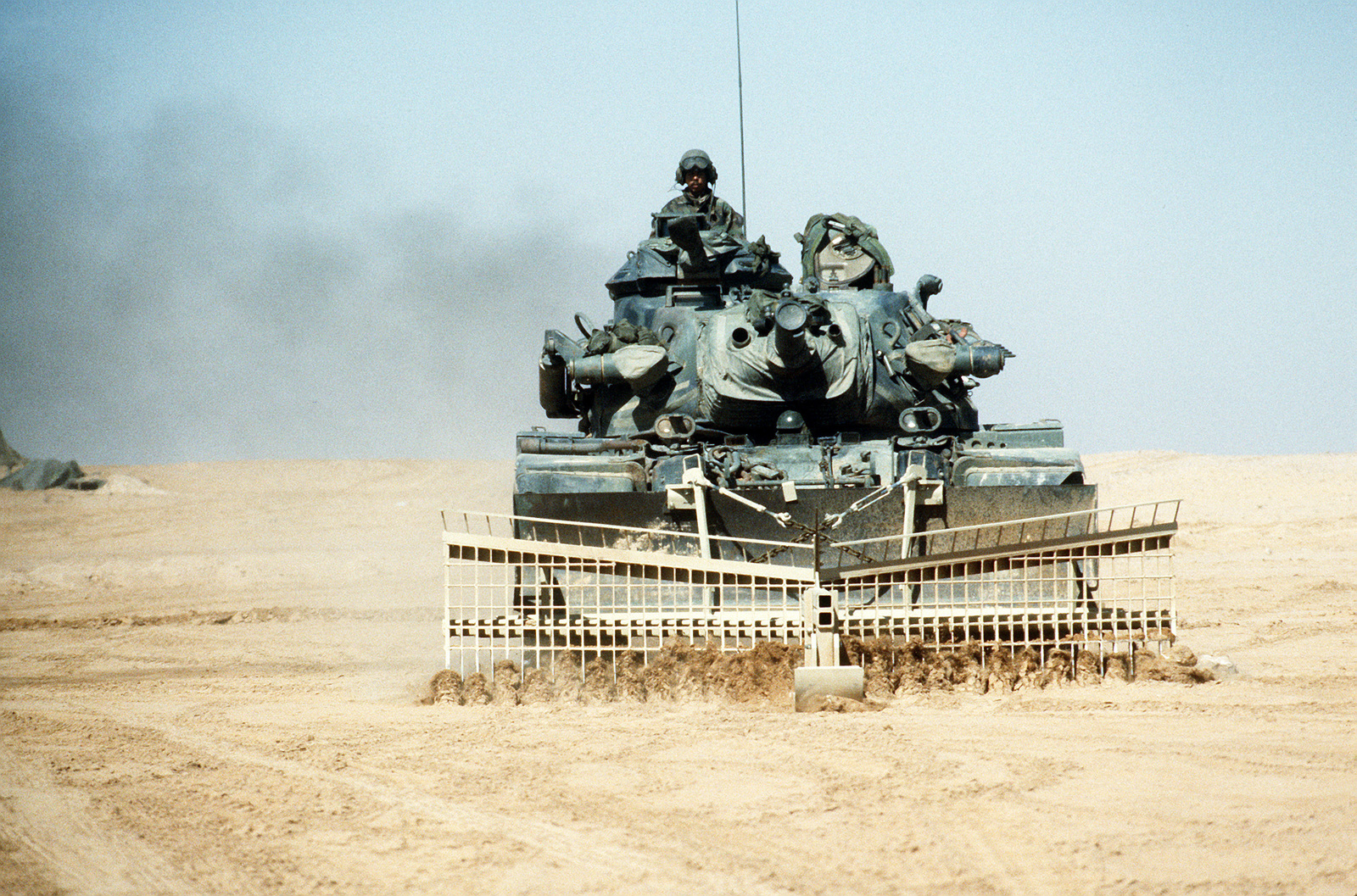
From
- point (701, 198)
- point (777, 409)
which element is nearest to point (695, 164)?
point (701, 198)

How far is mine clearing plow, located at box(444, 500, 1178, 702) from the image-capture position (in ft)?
26.1

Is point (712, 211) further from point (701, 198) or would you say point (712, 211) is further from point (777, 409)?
point (777, 409)

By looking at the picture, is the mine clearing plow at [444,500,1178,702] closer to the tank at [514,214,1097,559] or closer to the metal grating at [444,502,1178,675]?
the metal grating at [444,502,1178,675]

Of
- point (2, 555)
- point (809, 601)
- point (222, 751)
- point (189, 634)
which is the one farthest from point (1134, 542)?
point (2, 555)

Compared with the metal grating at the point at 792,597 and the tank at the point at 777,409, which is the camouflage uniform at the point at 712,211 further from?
the metal grating at the point at 792,597

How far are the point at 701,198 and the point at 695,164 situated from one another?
0.86ft

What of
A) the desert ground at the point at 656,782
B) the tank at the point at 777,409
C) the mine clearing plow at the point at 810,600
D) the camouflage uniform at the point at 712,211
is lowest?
the desert ground at the point at 656,782

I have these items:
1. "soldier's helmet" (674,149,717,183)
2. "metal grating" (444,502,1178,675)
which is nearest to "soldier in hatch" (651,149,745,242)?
"soldier's helmet" (674,149,717,183)

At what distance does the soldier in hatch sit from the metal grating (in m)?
3.57

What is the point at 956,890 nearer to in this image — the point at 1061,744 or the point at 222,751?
the point at 1061,744

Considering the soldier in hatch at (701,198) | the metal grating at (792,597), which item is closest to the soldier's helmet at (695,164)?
the soldier in hatch at (701,198)

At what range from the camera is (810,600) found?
770cm

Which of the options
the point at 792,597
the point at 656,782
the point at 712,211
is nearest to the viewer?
the point at 656,782

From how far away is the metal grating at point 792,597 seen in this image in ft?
26.3
